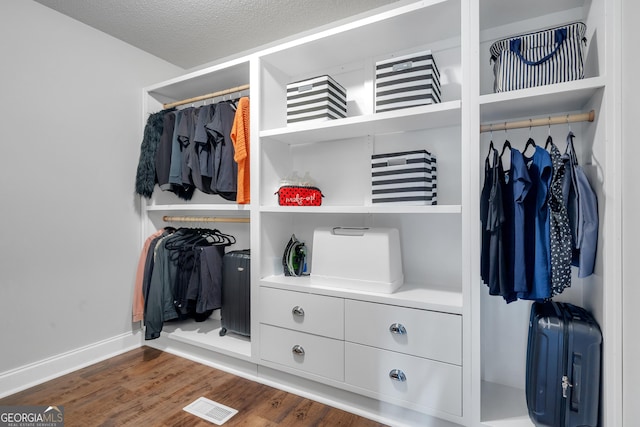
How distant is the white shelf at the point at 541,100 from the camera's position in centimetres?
138

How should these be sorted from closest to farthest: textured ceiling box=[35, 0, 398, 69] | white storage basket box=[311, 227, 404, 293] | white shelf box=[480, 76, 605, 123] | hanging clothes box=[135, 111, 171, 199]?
white shelf box=[480, 76, 605, 123] < white storage basket box=[311, 227, 404, 293] < textured ceiling box=[35, 0, 398, 69] < hanging clothes box=[135, 111, 171, 199]

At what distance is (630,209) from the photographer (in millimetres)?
1214

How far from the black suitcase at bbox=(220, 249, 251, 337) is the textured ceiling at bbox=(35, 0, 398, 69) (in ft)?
5.63

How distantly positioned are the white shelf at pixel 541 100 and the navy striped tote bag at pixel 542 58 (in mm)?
75

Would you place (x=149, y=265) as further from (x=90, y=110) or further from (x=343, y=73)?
(x=343, y=73)

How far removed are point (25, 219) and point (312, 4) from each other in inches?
93.3

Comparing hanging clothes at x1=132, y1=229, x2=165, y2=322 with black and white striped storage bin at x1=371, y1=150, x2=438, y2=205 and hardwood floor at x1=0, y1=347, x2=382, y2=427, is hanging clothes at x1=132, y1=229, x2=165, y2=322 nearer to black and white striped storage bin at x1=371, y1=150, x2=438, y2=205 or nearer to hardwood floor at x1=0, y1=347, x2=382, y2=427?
hardwood floor at x1=0, y1=347, x2=382, y2=427

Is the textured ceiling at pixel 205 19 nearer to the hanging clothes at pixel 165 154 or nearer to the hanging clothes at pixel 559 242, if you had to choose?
the hanging clothes at pixel 165 154

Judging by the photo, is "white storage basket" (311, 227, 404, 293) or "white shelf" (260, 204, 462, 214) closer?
"white shelf" (260, 204, 462, 214)

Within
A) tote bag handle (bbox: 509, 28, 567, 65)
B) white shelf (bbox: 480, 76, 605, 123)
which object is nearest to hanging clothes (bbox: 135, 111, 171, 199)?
white shelf (bbox: 480, 76, 605, 123)

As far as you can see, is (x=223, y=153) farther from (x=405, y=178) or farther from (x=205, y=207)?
(x=405, y=178)

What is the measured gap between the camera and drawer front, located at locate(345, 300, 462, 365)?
1.58m

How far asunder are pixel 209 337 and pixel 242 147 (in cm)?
145

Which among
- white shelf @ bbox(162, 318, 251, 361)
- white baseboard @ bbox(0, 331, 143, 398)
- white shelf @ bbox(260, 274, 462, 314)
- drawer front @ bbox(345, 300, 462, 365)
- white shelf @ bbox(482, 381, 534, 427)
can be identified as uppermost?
white shelf @ bbox(260, 274, 462, 314)
